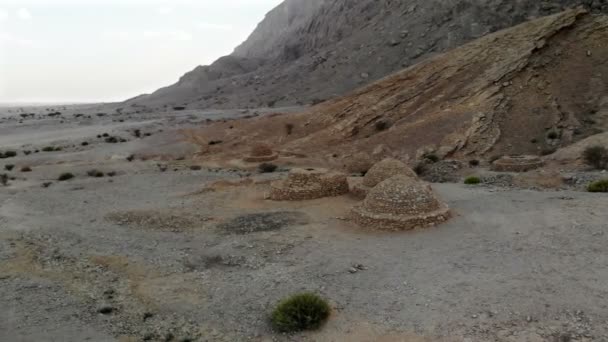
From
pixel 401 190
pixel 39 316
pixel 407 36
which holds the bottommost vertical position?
pixel 39 316

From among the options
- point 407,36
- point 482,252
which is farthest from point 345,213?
point 407,36

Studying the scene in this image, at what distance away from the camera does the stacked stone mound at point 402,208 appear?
1412cm

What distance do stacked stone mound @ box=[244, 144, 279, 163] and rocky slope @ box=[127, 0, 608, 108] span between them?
26.0m

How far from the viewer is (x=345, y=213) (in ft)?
53.6

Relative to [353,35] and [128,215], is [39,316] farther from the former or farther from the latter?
[353,35]

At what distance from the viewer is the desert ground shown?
9078mm

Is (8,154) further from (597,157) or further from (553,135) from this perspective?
(597,157)

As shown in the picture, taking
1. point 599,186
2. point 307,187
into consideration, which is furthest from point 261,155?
point 599,186

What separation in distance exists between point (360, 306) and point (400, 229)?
4.72 meters

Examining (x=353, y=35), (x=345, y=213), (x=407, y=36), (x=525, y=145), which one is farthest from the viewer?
(x=353, y=35)

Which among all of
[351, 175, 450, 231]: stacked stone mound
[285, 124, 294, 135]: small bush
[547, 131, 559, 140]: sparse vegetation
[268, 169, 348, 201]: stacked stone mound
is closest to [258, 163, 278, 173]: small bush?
[268, 169, 348, 201]: stacked stone mound

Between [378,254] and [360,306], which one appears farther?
[378,254]

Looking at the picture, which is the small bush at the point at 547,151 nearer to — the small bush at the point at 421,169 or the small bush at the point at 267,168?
the small bush at the point at 421,169

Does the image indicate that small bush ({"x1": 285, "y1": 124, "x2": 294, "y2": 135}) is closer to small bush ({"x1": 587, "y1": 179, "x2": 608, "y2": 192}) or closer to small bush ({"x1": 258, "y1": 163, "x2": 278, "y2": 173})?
small bush ({"x1": 258, "y1": 163, "x2": 278, "y2": 173})
